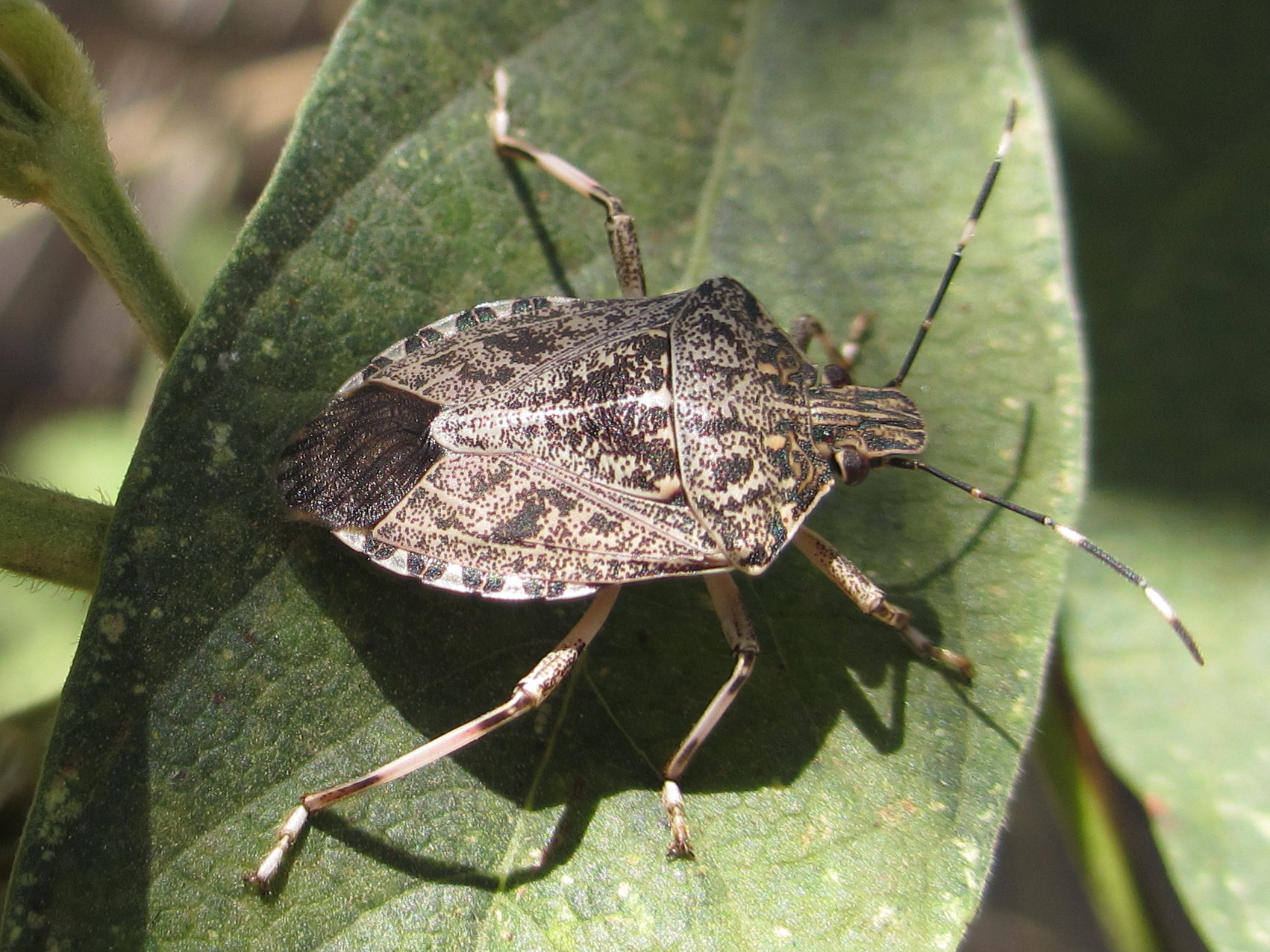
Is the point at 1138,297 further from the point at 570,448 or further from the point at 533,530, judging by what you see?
the point at 533,530

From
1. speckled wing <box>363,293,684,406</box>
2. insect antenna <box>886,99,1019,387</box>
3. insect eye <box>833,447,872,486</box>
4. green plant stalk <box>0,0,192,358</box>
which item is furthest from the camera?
insect antenna <box>886,99,1019,387</box>

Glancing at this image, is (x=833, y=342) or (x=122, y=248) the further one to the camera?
(x=833, y=342)

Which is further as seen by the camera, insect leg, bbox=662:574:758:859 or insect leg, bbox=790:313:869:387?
insect leg, bbox=790:313:869:387

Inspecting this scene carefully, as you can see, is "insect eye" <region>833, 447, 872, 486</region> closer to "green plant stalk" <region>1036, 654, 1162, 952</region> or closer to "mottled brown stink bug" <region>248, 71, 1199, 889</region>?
"mottled brown stink bug" <region>248, 71, 1199, 889</region>

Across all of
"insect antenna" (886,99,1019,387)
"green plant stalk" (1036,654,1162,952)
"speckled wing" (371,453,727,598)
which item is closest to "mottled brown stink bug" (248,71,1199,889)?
"speckled wing" (371,453,727,598)

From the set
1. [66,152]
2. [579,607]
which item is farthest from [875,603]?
[66,152]

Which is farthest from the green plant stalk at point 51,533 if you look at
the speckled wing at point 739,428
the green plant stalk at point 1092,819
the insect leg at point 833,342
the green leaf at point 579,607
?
the green plant stalk at point 1092,819

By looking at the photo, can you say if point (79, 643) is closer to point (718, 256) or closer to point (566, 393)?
point (566, 393)
